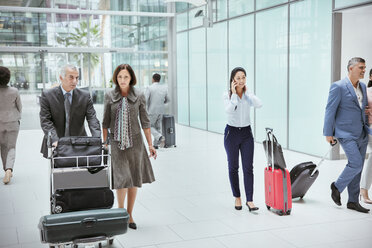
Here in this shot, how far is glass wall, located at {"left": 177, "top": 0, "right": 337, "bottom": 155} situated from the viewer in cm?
931

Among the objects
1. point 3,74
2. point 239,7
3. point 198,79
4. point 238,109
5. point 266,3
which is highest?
point 239,7

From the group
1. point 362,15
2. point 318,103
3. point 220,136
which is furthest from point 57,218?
point 220,136

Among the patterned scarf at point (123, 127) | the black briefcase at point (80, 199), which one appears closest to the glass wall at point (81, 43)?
the patterned scarf at point (123, 127)

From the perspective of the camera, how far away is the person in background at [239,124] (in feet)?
17.5

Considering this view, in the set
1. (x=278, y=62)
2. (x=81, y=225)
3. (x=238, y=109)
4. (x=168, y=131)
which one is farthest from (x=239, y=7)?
(x=81, y=225)

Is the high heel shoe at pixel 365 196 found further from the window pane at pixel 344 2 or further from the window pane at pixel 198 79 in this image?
the window pane at pixel 198 79

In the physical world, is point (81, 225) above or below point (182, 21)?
below

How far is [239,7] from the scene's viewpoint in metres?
12.3

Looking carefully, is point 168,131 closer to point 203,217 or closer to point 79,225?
point 203,217

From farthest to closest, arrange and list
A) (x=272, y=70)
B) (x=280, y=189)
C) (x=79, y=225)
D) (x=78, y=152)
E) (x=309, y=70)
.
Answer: (x=272, y=70), (x=309, y=70), (x=280, y=189), (x=78, y=152), (x=79, y=225)

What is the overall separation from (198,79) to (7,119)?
873 cm

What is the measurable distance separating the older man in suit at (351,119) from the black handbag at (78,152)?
280 centimetres

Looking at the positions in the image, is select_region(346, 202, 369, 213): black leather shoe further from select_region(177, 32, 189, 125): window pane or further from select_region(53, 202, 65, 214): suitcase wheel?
select_region(177, 32, 189, 125): window pane

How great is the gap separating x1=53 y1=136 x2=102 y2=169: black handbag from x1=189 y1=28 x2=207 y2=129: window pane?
10831 mm
